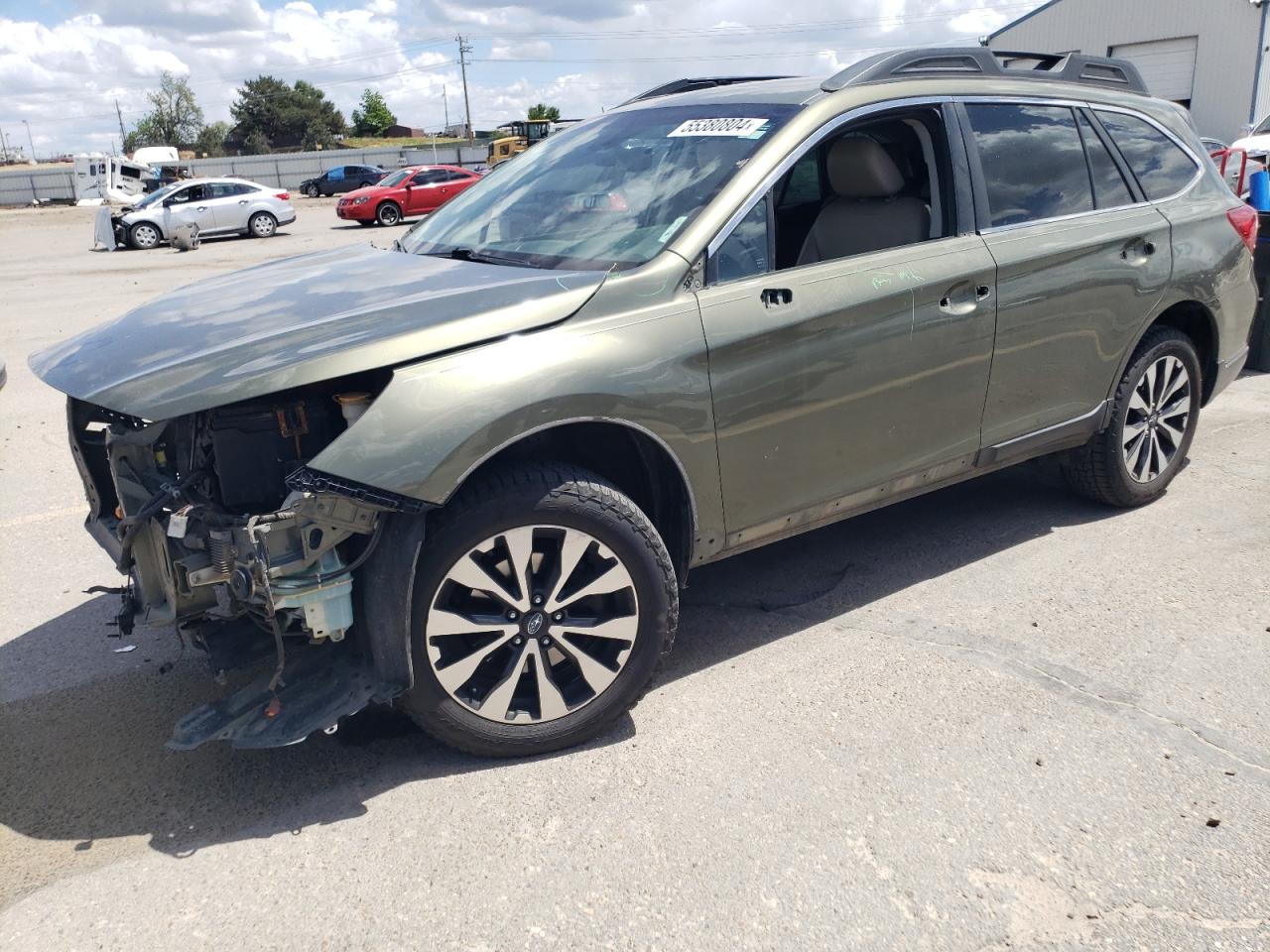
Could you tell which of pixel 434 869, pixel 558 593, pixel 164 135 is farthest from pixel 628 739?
pixel 164 135

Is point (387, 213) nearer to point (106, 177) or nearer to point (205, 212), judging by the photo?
point (205, 212)

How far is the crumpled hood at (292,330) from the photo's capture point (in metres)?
2.75

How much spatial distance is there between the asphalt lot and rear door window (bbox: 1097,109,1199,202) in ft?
5.31

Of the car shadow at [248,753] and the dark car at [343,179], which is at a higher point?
the dark car at [343,179]

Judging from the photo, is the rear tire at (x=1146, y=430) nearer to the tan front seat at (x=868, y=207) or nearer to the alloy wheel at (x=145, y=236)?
the tan front seat at (x=868, y=207)

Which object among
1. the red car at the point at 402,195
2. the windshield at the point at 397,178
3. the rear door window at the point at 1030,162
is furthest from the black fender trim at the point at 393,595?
the windshield at the point at 397,178

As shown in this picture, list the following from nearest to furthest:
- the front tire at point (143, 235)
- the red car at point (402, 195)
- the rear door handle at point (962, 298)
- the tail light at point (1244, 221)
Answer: the rear door handle at point (962, 298) < the tail light at point (1244, 221) < the front tire at point (143, 235) < the red car at point (402, 195)

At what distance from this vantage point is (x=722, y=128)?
3.77 metres

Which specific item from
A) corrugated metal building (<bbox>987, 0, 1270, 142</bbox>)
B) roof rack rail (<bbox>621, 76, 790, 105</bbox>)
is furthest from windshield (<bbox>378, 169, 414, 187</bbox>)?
roof rack rail (<bbox>621, 76, 790, 105</bbox>)

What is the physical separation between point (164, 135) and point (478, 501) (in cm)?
11259

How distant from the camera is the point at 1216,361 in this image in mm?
5070

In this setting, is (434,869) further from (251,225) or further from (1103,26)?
(1103,26)

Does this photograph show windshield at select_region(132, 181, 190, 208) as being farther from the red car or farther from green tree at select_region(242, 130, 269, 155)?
green tree at select_region(242, 130, 269, 155)

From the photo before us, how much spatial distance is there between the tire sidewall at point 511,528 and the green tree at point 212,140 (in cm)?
10334
